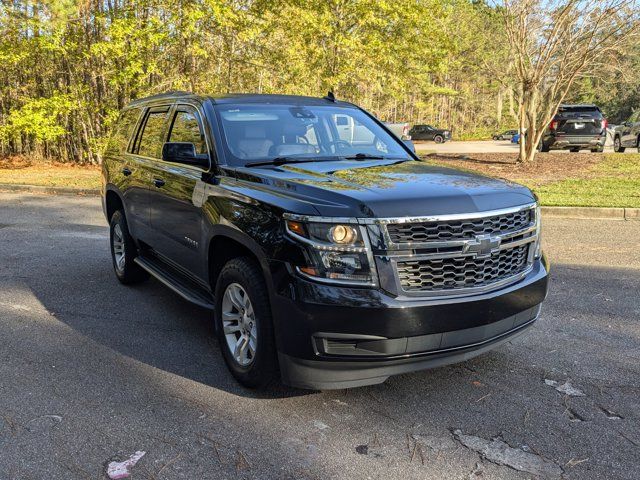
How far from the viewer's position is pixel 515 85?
19.1 m

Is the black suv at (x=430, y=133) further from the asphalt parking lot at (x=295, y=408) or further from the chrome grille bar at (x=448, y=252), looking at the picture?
the chrome grille bar at (x=448, y=252)

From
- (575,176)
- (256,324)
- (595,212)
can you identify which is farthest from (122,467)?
(575,176)

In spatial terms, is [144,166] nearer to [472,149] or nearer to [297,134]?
[297,134]

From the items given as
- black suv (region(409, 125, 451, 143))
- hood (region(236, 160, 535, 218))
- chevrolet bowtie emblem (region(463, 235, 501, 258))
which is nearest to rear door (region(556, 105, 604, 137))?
hood (region(236, 160, 535, 218))

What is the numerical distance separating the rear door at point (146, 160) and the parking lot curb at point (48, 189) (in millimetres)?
9287

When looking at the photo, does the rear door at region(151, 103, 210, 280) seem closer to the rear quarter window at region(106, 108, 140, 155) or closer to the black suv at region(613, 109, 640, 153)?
→ the rear quarter window at region(106, 108, 140, 155)

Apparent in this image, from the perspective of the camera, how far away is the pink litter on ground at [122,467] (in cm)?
269

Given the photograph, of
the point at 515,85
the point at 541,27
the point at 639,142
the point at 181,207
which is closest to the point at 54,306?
the point at 181,207

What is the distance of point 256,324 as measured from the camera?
3.27m

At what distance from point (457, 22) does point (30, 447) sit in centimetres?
5664

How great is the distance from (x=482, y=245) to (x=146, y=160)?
134 inches

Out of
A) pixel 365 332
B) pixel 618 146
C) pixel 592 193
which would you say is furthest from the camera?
pixel 618 146

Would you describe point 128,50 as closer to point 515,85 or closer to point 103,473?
point 515,85

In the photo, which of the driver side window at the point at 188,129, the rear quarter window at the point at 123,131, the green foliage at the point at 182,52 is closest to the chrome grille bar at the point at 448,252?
the driver side window at the point at 188,129
